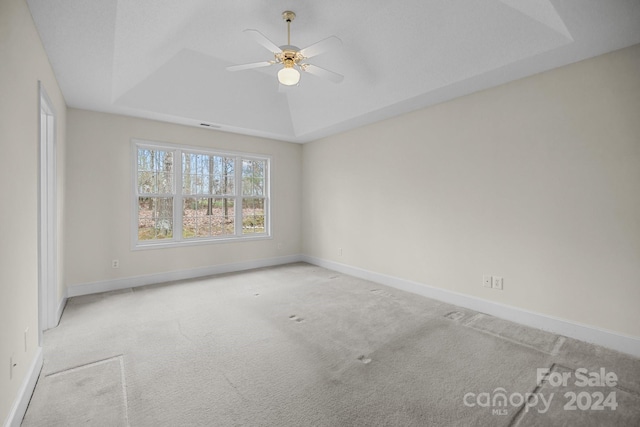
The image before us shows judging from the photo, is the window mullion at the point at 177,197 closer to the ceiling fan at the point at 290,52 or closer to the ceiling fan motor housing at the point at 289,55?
the ceiling fan at the point at 290,52

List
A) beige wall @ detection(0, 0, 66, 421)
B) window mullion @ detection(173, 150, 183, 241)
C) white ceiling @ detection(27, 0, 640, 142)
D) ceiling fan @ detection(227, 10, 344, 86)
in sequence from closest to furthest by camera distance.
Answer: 1. beige wall @ detection(0, 0, 66, 421)
2. white ceiling @ detection(27, 0, 640, 142)
3. ceiling fan @ detection(227, 10, 344, 86)
4. window mullion @ detection(173, 150, 183, 241)

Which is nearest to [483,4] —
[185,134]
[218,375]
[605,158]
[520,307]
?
[605,158]

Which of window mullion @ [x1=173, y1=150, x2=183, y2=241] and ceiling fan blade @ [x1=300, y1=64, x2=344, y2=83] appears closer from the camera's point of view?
ceiling fan blade @ [x1=300, y1=64, x2=344, y2=83]

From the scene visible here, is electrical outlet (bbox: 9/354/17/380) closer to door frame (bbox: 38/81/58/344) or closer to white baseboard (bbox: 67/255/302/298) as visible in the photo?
door frame (bbox: 38/81/58/344)

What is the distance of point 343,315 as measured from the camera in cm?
324

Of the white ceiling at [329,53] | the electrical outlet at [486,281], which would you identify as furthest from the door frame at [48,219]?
the electrical outlet at [486,281]

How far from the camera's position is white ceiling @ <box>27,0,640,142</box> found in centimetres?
227

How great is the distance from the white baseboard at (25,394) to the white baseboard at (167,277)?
196cm

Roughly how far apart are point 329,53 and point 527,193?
261 centimetres

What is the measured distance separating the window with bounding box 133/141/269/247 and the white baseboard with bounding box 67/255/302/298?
478 millimetres

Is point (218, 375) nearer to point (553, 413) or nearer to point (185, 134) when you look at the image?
point (553, 413)

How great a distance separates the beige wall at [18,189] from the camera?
155cm

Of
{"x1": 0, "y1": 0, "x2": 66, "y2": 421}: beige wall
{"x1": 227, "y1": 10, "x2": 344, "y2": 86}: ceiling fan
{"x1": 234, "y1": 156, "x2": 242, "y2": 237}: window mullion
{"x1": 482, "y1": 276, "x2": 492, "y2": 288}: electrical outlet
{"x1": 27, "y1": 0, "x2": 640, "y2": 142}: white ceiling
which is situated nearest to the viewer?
{"x1": 0, "y1": 0, "x2": 66, "y2": 421}: beige wall

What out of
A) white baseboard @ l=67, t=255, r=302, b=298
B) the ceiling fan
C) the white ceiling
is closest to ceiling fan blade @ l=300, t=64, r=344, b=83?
the ceiling fan
